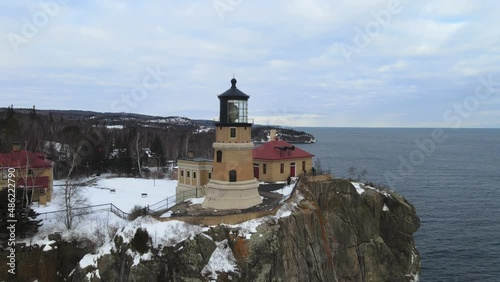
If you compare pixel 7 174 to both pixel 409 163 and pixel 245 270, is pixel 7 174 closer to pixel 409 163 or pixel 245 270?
pixel 245 270

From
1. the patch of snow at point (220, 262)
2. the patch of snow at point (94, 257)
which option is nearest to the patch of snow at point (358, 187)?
the patch of snow at point (220, 262)

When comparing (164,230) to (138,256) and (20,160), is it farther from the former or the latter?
(20,160)

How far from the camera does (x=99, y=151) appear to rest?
64.9 m

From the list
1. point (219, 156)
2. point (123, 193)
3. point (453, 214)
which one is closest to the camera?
point (219, 156)

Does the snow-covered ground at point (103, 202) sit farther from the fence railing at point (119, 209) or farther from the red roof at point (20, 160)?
the red roof at point (20, 160)

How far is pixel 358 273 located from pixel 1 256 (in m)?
25.6

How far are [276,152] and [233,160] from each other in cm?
1055

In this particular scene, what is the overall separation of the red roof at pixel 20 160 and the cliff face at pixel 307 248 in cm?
1364

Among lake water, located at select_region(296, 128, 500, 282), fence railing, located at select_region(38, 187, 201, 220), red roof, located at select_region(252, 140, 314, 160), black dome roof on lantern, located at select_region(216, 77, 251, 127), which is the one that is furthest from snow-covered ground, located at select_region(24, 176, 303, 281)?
lake water, located at select_region(296, 128, 500, 282)

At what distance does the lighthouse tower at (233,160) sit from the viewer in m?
30.4

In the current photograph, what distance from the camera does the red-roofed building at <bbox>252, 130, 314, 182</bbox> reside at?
3975 centimetres

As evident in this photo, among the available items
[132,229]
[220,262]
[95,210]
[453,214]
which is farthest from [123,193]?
[453,214]

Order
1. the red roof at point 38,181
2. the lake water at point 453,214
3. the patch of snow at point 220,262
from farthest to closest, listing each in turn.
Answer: the lake water at point 453,214, the red roof at point 38,181, the patch of snow at point 220,262

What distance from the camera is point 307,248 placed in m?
28.6
